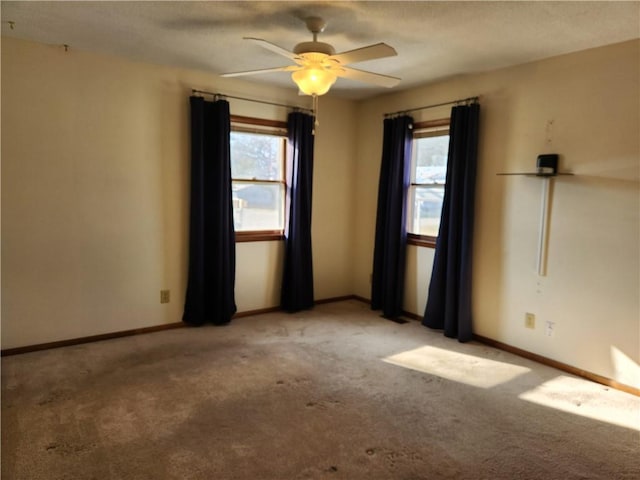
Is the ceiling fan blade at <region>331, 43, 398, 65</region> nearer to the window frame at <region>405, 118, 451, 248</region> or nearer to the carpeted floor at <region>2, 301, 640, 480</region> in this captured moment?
the window frame at <region>405, 118, 451, 248</region>

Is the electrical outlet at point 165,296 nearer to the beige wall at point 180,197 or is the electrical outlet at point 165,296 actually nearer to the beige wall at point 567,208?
the beige wall at point 180,197

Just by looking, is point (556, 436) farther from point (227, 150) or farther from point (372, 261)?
point (227, 150)

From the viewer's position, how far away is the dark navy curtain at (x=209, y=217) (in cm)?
400

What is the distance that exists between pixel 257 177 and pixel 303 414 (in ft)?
8.59

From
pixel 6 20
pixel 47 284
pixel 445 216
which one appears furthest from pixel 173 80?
pixel 445 216

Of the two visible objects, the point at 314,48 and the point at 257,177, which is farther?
the point at 257,177

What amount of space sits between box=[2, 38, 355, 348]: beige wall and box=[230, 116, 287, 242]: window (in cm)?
17

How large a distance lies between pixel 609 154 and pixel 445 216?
136 centimetres

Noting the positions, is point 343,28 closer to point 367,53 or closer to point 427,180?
point 367,53

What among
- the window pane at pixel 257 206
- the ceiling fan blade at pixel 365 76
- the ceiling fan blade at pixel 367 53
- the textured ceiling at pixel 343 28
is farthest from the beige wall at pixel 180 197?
the ceiling fan blade at pixel 367 53

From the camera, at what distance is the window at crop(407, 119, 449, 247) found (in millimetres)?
4324

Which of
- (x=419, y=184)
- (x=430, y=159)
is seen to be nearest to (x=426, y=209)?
(x=419, y=184)

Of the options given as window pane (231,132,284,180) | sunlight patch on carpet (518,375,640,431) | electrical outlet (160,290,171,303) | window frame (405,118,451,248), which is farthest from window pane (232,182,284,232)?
sunlight patch on carpet (518,375,640,431)

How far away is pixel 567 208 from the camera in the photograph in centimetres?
331
